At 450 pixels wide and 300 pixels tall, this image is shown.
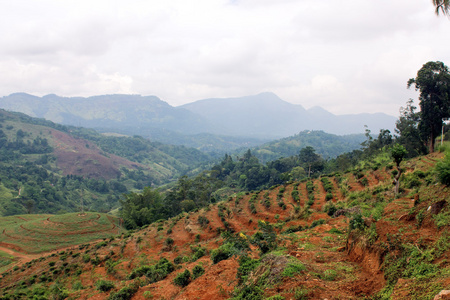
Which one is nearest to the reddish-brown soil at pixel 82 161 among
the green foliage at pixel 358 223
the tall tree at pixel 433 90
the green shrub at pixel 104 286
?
the green shrub at pixel 104 286

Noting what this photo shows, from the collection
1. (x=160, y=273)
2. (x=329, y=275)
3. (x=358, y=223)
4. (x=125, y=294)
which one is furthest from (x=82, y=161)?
(x=329, y=275)

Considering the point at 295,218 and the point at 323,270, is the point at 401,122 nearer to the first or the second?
the point at 295,218

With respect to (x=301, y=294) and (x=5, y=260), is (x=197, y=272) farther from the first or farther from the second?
(x=5, y=260)

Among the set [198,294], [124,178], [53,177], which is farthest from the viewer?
[124,178]

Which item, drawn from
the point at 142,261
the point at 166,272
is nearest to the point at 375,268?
the point at 166,272

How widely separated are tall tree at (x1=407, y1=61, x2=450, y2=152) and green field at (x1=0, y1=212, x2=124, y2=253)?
43.7 m

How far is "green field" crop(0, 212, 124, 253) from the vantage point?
37.8 m

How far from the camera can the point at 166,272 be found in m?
11.9

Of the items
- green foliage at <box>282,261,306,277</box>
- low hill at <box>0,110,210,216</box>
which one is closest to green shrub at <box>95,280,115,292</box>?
green foliage at <box>282,261,306,277</box>

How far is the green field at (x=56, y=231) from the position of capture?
37844 mm

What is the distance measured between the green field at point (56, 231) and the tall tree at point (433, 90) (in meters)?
43.7

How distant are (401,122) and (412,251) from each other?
55.1 metres

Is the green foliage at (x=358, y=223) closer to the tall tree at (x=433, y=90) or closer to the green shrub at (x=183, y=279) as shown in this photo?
the green shrub at (x=183, y=279)

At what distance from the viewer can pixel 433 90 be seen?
27594 mm
